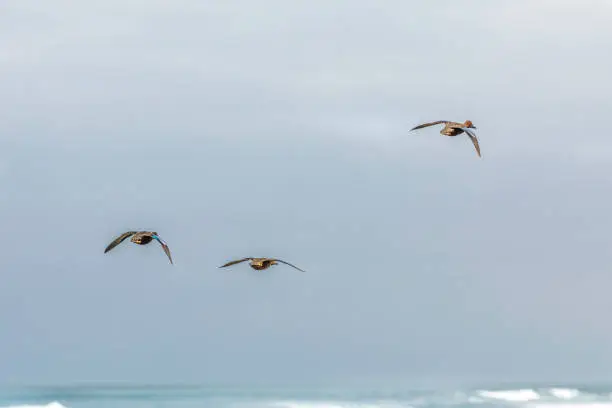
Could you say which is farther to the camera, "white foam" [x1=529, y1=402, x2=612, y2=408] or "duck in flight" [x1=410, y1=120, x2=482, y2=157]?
"white foam" [x1=529, y1=402, x2=612, y2=408]

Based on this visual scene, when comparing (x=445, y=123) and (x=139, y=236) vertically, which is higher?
(x=445, y=123)

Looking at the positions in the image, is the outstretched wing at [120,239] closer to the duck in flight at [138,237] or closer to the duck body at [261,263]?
the duck in flight at [138,237]

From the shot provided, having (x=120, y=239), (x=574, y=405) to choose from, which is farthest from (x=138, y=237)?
(x=574, y=405)

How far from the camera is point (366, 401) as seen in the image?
16412 centimetres

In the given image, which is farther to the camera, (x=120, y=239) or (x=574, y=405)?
(x=574, y=405)

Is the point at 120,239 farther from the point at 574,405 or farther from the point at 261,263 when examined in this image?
the point at 574,405

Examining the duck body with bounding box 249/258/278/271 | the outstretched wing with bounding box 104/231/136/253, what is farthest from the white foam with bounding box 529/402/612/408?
the outstretched wing with bounding box 104/231/136/253

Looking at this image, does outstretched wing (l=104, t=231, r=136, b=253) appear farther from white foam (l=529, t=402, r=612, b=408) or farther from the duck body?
white foam (l=529, t=402, r=612, b=408)

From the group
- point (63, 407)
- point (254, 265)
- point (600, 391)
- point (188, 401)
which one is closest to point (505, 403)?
point (600, 391)

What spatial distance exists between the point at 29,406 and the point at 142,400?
19.1 m

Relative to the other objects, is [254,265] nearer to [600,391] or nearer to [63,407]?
[63,407]

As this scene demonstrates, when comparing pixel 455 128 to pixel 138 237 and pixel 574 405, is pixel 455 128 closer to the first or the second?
pixel 138 237

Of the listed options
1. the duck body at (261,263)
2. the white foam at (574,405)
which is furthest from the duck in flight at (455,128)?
the white foam at (574,405)

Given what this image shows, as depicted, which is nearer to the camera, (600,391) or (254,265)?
(254,265)
